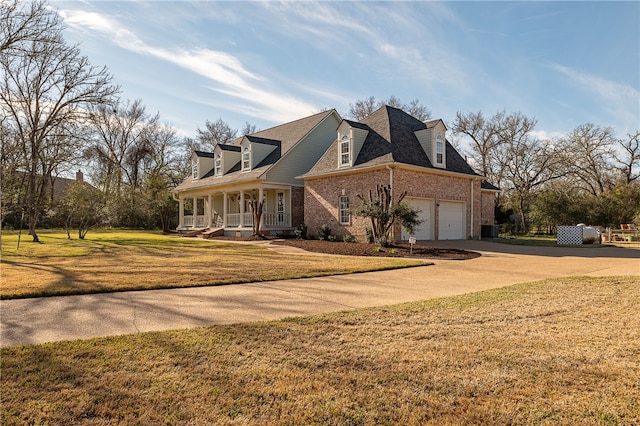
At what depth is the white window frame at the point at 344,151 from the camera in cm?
2062

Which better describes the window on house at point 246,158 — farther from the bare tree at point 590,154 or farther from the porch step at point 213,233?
the bare tree at point 590,154

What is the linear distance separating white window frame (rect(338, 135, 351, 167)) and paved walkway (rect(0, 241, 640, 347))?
37.9ft

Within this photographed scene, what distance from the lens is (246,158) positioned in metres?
26.6

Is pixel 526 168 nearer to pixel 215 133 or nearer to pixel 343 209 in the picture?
pixel 343 209

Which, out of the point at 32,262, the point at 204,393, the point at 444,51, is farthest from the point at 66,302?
the point at 444,51

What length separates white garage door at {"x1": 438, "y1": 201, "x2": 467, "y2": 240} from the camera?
68.0 ft

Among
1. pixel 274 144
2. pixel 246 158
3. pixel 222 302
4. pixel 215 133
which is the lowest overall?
pixel 222 302

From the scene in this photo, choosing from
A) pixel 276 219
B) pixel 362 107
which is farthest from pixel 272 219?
pixel 362 107

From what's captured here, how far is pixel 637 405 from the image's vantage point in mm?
2805

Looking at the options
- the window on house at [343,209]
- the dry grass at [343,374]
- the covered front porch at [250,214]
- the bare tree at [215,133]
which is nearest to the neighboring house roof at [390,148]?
the window on house at [343,209]

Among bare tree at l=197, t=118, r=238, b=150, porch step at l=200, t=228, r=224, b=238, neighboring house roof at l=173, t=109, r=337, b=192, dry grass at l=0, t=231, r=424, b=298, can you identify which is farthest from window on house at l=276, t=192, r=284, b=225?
bare tree at l=197, t=118, r=238, b=150

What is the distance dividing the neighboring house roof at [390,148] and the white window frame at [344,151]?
0.42 metres

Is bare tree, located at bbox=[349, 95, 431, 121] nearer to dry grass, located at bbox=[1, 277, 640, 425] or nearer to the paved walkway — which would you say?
the paved walkway

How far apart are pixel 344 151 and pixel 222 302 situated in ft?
52.2
